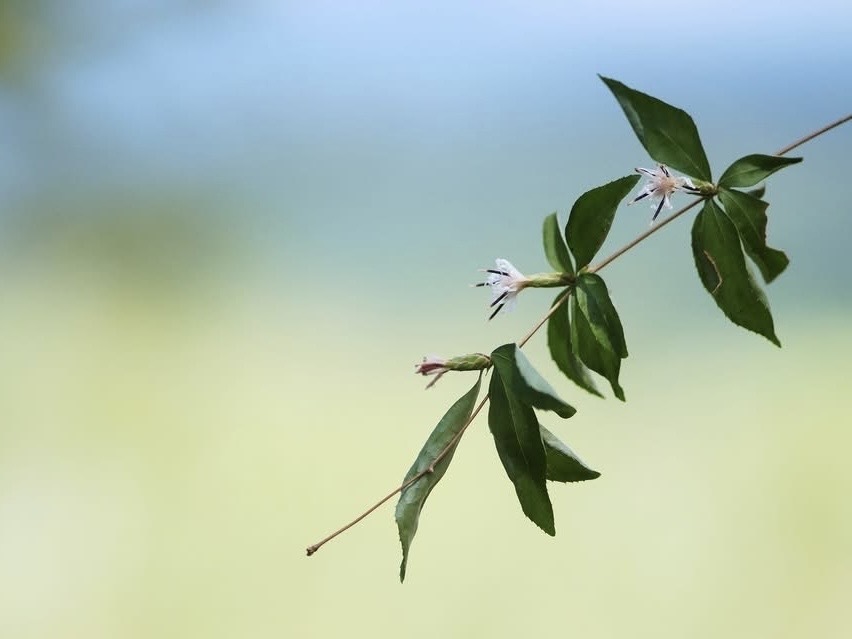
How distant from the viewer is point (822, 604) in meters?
1.13

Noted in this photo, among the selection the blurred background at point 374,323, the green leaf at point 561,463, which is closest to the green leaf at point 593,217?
the green leaf at point 561,463

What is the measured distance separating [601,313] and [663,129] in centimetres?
10

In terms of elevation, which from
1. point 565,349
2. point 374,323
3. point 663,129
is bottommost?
point 374,323

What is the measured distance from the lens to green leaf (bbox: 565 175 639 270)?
472 millimetres

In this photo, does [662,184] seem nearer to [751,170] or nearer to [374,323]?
[751,170]

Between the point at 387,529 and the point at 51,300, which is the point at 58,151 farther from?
the point at 387,529

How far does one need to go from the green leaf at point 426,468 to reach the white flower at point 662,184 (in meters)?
0.14

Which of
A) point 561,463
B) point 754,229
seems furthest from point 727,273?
point 561,463

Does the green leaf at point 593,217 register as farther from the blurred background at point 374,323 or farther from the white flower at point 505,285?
the blurred background at point 374,323

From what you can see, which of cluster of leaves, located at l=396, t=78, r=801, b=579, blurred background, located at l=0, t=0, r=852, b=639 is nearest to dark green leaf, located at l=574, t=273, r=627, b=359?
cluster of leaves, located at l=396, t=78, r=801, b=579

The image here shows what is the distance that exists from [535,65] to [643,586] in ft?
2.53

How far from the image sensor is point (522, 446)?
0.46 metres

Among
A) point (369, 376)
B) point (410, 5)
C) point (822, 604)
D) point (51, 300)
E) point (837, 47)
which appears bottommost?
point (822, 604)

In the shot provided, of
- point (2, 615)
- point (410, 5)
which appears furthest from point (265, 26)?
point (2, 615)
